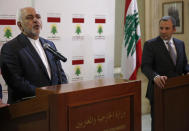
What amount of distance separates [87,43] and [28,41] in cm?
210

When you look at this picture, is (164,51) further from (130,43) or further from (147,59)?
(130,43)

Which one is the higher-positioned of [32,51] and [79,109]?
[32,51]

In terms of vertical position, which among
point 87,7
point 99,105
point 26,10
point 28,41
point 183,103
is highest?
point 87,7

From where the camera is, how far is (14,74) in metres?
2.37

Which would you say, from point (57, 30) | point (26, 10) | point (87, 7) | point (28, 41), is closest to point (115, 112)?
point (28, 41)

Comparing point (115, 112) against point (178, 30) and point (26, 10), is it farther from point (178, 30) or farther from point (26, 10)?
point (178, 30)

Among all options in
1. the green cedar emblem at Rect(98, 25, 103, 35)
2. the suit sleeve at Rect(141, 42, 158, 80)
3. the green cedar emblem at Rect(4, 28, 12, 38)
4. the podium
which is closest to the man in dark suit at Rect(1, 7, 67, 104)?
the podium

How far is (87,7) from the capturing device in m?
4.68

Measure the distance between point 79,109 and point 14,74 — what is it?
39.5 inches

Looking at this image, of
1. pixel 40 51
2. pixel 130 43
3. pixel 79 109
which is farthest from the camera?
pixel 130 43

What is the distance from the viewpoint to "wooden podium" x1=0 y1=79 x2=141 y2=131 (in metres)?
1.49

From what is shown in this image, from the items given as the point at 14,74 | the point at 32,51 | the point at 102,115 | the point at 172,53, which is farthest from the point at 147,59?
the point at 102,115

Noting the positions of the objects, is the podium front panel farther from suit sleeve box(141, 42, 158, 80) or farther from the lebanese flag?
the lebanese flag

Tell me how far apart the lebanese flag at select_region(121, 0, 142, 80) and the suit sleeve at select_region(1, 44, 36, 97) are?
9.19 ft
